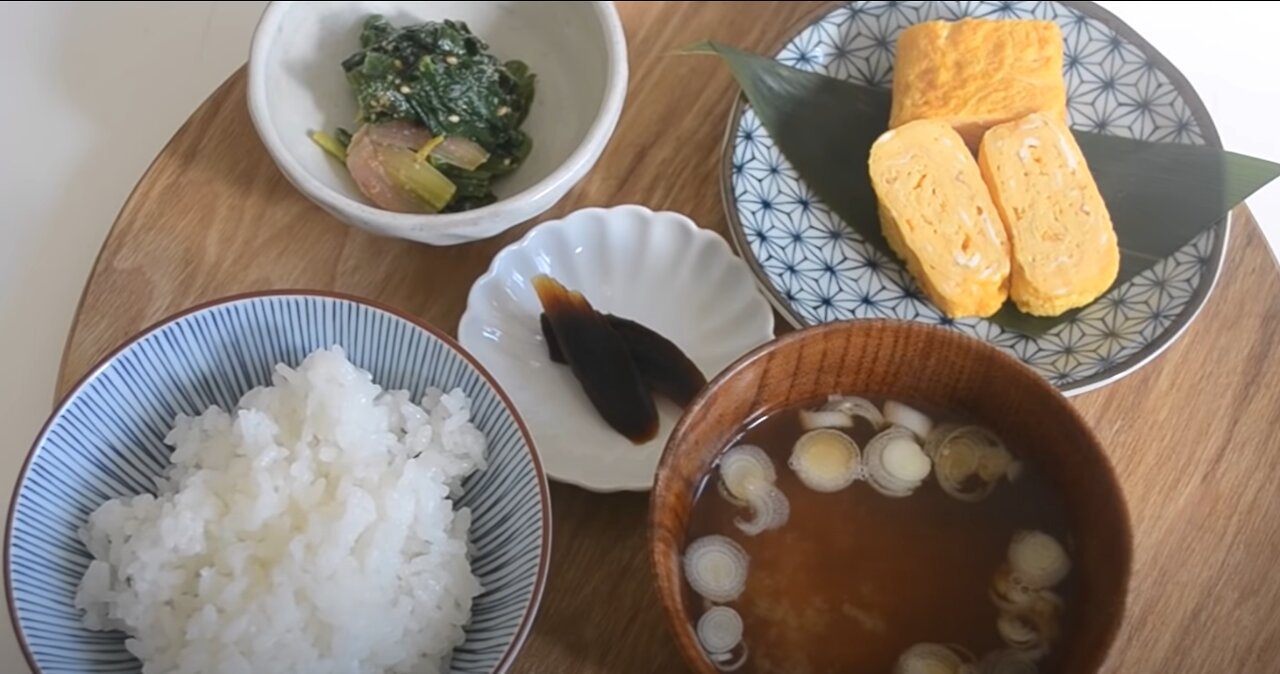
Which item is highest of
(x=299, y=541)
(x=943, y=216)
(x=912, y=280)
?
(x=943, y=216)

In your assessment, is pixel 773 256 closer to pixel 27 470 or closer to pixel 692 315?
pixel 692 315

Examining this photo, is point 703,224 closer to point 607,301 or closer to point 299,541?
point 607,301

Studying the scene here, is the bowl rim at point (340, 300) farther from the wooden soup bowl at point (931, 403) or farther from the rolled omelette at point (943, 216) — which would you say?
the rolled omelette at point (943, 216)

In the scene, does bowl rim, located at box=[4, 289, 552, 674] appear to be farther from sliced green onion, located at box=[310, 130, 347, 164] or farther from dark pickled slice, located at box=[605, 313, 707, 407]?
sliced green onion, located at box=[310, 130, 347, 164]

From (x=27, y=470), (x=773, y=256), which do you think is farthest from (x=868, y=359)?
(x=27, y=470)

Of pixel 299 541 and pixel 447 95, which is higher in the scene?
pixel 447 95

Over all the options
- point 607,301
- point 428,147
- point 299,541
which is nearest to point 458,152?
point 428,147

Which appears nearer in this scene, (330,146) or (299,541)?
(299,541)

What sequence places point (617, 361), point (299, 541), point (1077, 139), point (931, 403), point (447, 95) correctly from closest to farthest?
point (299, 541) < point (931, 403) < point (617, 361) < point (447, 95) < point (1077, 139)
